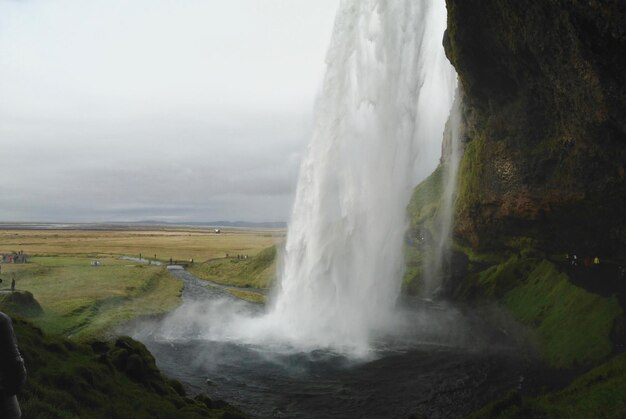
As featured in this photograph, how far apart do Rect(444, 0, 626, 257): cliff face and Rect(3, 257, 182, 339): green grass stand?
33.4 meters

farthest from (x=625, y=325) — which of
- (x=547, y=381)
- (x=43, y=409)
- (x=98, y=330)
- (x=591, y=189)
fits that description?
(x=98, y=330)

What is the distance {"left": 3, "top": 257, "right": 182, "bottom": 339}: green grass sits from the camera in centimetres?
3183

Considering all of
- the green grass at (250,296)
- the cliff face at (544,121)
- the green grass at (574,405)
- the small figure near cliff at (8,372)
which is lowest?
the green grass at (250,296)

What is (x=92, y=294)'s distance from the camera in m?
42.1

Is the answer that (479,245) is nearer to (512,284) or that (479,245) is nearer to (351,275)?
(512,284)

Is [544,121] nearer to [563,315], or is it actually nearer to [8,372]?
[563,315]

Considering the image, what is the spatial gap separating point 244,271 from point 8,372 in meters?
66.1

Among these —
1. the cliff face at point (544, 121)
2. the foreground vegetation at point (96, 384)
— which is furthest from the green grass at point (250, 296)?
the foreground vegetation at point (96, 384)

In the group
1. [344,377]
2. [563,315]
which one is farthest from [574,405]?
[563,315]

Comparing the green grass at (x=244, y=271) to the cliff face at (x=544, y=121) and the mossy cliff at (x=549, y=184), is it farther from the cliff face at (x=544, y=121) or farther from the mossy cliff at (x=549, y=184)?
the cliff face at (x=544, y=121)

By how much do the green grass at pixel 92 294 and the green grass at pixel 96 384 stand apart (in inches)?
421

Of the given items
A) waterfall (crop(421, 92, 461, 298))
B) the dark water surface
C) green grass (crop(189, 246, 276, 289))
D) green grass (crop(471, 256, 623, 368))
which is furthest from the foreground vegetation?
green grass (crop(189, 246, 276, 289))

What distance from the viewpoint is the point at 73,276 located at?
173 ft

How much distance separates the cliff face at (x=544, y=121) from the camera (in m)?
20.4
